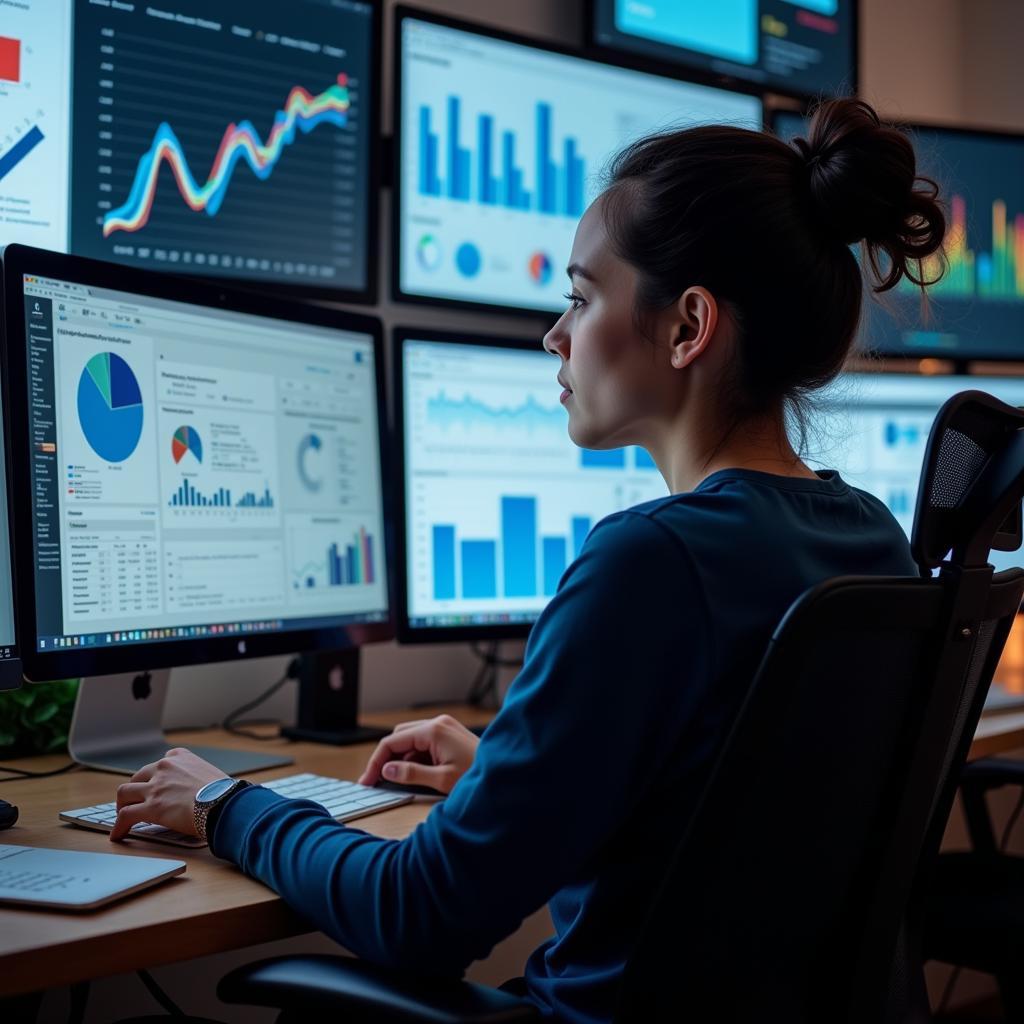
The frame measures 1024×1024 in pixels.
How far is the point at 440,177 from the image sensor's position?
1849 millimetres

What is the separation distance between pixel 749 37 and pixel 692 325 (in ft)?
5.11

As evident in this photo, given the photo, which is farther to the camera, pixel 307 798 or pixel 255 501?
pixel 255 501

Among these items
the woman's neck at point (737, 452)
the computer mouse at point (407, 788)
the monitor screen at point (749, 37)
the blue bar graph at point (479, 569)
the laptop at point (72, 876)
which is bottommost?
the computer mouse at point (407, 788)

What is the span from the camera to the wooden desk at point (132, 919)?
73 cm

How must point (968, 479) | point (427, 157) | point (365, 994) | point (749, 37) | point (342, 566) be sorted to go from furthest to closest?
point (749, 37) → point (427, 157) → point (342, 566) → point (968, 479) → point (365, 994)

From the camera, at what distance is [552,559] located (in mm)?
1725

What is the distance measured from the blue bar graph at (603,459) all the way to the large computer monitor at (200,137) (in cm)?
42

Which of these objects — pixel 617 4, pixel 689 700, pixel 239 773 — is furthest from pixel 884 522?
pixel 617 4

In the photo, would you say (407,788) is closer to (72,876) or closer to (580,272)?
(72,876)

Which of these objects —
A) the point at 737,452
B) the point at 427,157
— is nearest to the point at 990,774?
the point at 737,452

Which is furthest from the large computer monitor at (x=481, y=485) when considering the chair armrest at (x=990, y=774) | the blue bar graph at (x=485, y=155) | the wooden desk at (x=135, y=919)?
the chair armrest at (x=990, y=774)

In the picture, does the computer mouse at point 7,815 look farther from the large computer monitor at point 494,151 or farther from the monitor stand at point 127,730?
the large computer monitor at point 494,151

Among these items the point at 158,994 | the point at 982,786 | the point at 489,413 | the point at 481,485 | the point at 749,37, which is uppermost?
the point at 749,37

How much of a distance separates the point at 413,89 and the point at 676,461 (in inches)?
40.6
